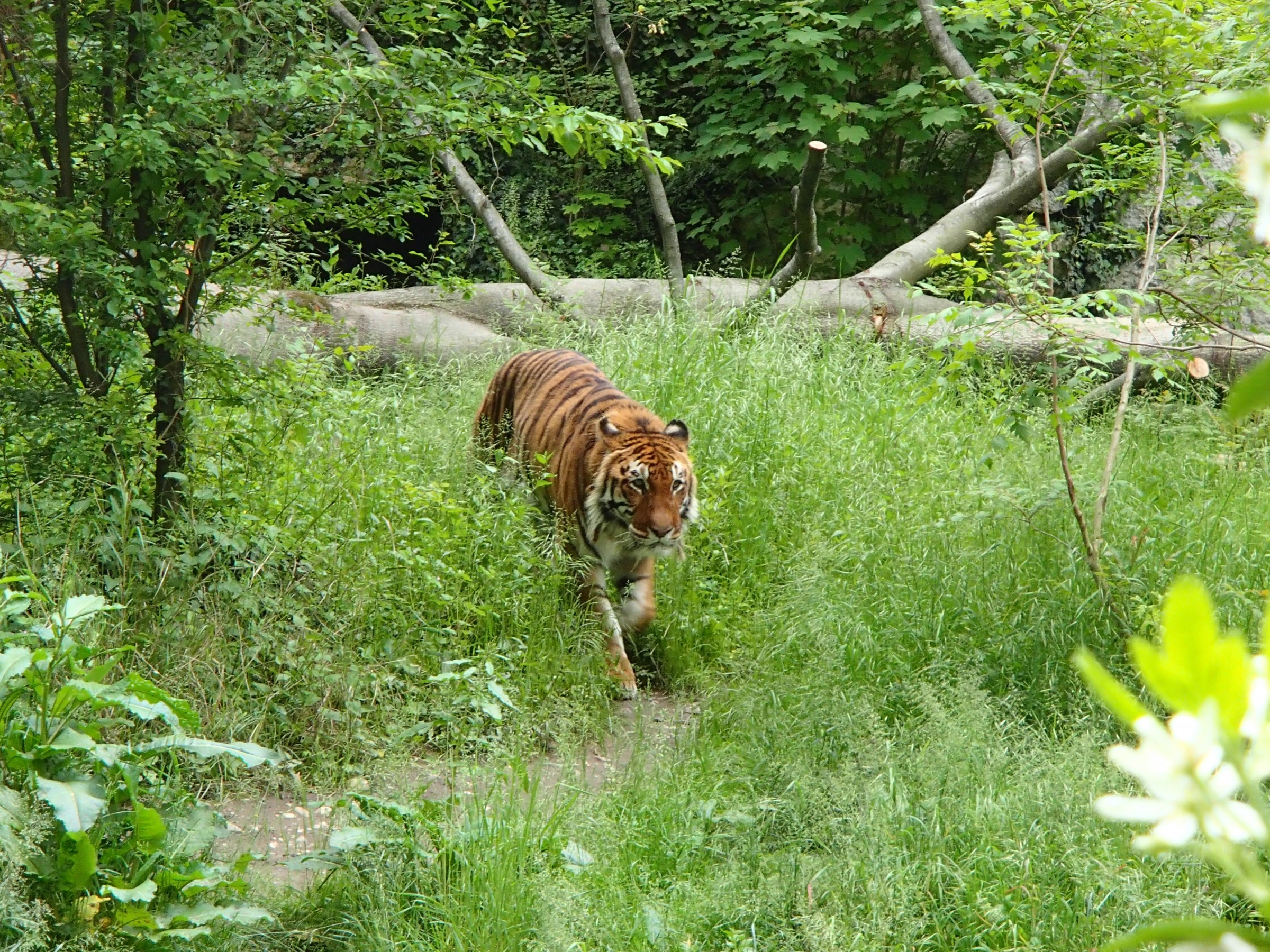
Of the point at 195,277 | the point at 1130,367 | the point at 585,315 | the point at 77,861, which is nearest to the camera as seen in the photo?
the point at 77,861

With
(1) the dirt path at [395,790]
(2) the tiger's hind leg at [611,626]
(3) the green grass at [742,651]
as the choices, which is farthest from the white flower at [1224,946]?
(2) the tiger's hind leg at [611,626]

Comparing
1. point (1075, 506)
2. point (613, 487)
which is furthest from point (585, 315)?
point (1075, 506)

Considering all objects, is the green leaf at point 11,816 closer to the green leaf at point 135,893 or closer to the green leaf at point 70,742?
the green leaf at point 70,742

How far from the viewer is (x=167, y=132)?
12.7 ft

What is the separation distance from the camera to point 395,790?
351 centimetres

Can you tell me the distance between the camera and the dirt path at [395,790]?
3426mm

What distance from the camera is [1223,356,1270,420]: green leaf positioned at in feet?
1.15

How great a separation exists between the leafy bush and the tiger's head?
230 centimetres

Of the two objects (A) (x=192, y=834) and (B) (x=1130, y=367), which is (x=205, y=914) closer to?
(A) (x=192, y=834)

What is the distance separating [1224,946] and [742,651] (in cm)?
474

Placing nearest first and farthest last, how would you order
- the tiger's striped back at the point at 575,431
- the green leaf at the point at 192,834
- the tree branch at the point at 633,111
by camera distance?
1. the green leaf at the point at 192,834
2. the tiger's striped back at the point at 575,431
3. the tree branch at the point at 633,111

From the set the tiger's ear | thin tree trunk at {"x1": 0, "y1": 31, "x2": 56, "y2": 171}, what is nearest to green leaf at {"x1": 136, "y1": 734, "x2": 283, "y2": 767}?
thin tree trunk at {"x1": 0, "y1": 31, "x2": 56, "y2": 171}

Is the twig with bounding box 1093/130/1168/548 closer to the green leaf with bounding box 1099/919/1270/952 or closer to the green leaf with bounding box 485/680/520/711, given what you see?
the green leaf with bounding box 485/680/520/711

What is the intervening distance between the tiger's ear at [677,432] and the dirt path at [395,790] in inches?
48.3
